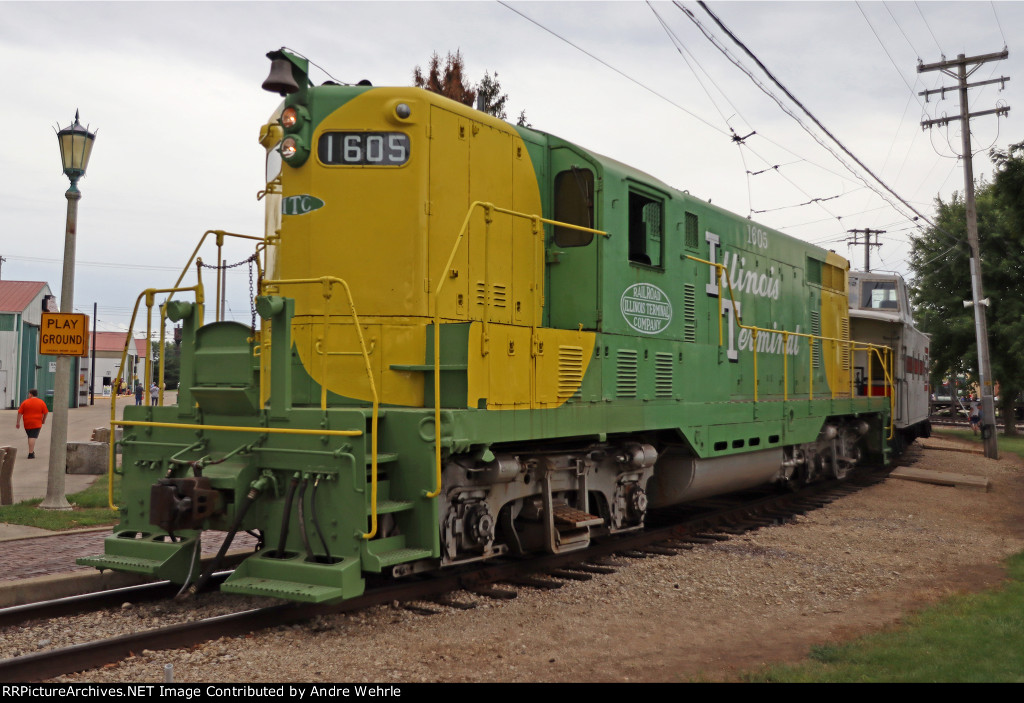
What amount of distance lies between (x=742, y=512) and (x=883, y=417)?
5411 millimetres

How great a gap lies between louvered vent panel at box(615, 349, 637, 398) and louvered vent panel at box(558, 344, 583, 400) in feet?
2.01

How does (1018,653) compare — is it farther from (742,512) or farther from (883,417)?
(883,417)

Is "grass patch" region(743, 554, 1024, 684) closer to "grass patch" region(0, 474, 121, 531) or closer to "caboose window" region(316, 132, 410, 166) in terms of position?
"caboose window" region(316, 132, 410, 166)

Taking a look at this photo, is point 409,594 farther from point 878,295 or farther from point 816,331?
point 878,295

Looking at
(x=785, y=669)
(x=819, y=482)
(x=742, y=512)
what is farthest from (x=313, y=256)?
(x=819, y=482)

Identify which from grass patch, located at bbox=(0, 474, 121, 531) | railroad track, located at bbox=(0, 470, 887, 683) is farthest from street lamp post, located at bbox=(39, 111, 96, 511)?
railroad track, located at bbox=(0, 470, 887, 683)

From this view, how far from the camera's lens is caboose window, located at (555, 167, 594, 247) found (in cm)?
699

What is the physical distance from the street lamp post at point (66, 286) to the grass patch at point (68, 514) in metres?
0.24

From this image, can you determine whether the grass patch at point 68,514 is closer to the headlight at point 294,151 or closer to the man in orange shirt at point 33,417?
the headlight at point 294,151

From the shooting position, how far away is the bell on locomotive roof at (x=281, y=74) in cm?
589

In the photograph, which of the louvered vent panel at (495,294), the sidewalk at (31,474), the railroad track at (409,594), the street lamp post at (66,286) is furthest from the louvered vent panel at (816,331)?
the street lamp post at (66,286)

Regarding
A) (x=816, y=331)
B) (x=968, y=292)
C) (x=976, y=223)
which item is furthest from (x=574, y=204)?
(x=968, y=292)

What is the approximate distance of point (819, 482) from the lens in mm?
13289

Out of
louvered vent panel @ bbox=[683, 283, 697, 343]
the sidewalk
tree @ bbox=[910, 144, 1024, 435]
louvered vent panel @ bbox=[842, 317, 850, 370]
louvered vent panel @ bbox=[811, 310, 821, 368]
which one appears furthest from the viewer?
tree @ bbox=[910, 144, 1024, 435]
